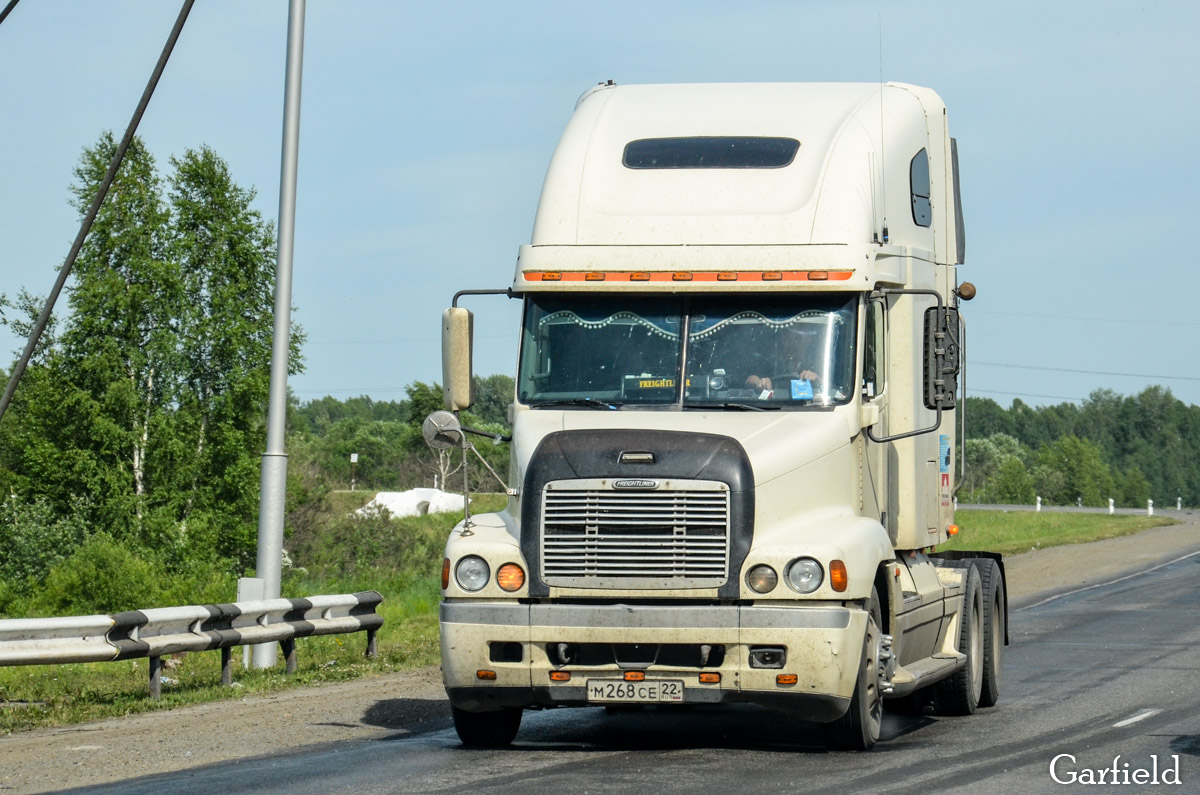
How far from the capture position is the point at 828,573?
369 inches

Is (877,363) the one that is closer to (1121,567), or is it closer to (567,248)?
(567,248)

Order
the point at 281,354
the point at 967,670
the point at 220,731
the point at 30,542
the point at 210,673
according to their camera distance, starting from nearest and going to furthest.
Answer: the point at 220,731 → the point at 967,670 → the point at 210,673 → the point at 281,354 → the point at 30,542

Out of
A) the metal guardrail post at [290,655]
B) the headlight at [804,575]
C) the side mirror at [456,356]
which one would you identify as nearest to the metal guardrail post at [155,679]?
the metal guardrail post at [290,655]

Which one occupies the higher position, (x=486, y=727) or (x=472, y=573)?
(x=472, y=573)

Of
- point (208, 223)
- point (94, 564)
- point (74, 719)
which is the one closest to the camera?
point (74, 719)

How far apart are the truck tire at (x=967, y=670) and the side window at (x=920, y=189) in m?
2.94

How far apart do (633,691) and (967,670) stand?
4018 millimetres

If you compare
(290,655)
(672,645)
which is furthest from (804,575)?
(290,655)

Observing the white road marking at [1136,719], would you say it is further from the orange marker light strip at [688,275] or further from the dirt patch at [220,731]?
the dirt patch at [220,731]

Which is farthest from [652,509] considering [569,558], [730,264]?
[730,264]

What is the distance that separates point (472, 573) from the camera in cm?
978

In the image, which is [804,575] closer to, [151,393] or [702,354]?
[702,354]

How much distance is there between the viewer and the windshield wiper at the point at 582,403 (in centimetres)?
1022

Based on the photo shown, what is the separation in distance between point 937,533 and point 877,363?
2.50 m
